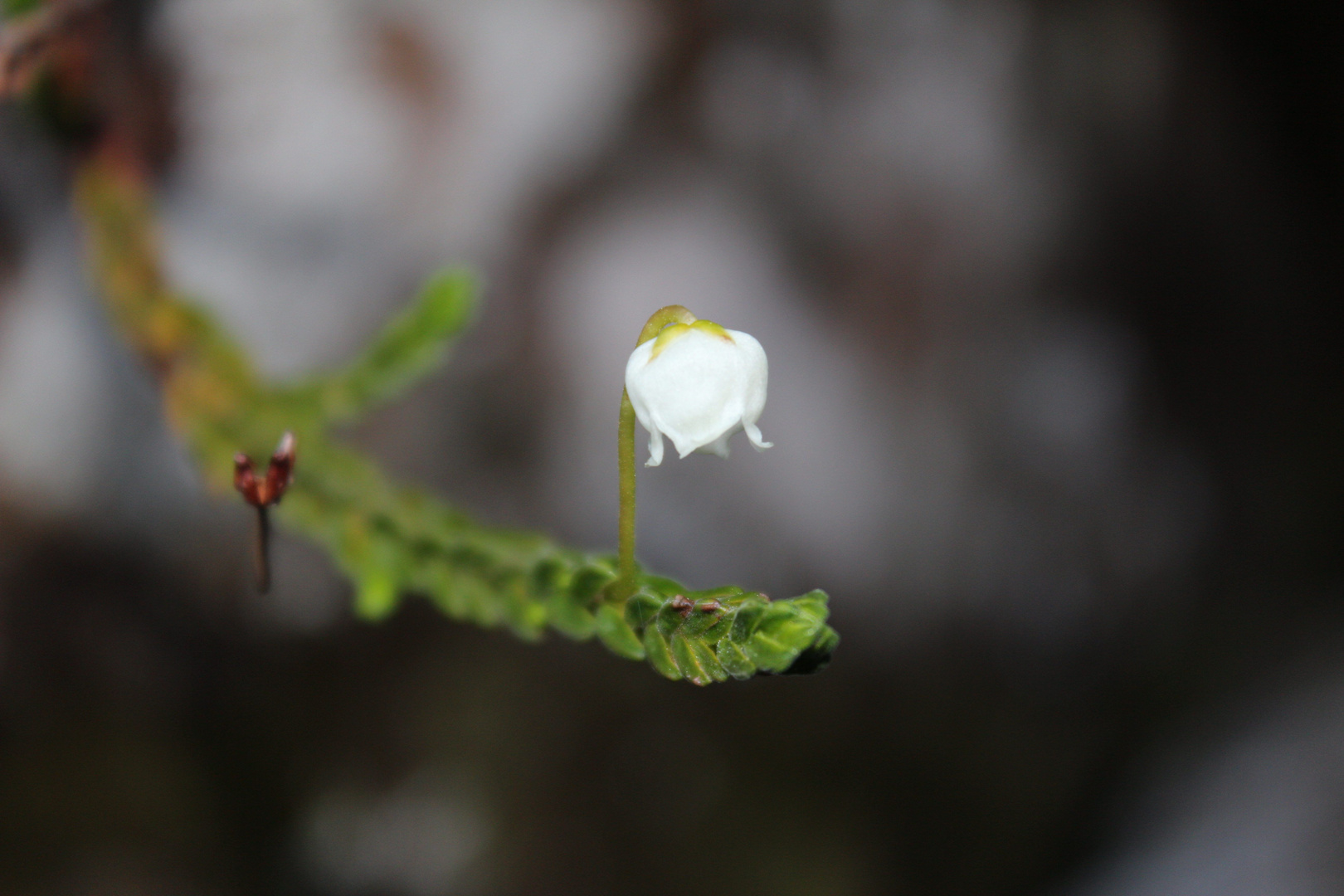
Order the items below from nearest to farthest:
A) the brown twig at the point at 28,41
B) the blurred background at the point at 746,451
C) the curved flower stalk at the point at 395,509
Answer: the curved flower stalk at the point at 395,509 → the brown twig at the point at 28,41 → the blurred background at the point at 746,451

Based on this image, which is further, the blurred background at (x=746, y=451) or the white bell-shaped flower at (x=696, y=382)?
the blurred background at (x=746, y=451)

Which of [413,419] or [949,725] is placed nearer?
[413,419]

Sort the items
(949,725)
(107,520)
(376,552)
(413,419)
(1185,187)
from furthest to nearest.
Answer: (1185,187), (949,725), (413,419), (107,520), (376,552)

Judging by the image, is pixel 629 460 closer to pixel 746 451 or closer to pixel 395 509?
pixel 395 509

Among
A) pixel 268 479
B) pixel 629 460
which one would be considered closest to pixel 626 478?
pixel 629 460

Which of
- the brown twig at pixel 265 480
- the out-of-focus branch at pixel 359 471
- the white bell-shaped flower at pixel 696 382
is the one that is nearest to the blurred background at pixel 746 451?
the out-of-focus branch at pixel 359 471

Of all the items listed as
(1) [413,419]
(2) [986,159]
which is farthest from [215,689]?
(2) [986,159]

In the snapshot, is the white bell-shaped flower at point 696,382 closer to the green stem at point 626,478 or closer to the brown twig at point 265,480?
the green stem at point 626,478

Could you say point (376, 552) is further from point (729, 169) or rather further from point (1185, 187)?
point (1185, 187)

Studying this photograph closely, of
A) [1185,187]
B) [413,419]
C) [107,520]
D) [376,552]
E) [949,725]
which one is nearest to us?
[376,552]
